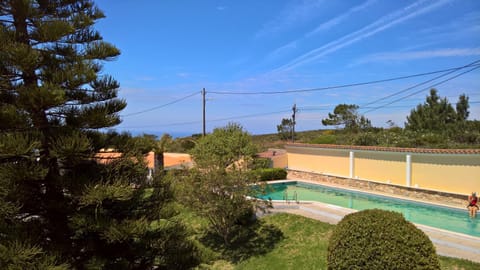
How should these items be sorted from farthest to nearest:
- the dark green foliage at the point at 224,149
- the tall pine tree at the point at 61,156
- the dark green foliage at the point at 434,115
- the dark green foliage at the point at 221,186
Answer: the dark green foliage at the point at 434,115
the dark green foliage at the point at 224,149
the dark green foliage at the point at 221,186
the tall pine tree at the point at 61,156

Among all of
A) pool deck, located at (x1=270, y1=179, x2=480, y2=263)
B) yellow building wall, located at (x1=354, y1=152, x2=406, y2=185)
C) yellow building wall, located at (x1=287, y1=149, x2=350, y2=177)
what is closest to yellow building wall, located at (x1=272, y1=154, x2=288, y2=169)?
yellow building wall, located at (x1=287, y1=149, x2=350, y2=177)

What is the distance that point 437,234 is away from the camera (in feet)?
32.6

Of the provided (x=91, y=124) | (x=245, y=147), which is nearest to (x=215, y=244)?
(x=245, y=147)

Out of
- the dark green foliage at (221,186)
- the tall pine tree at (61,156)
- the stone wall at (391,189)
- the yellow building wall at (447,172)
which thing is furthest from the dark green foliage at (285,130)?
the tall pine tree at (61,156)

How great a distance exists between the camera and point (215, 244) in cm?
1152

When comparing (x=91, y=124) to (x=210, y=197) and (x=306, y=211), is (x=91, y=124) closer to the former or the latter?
(x=210, y=197)

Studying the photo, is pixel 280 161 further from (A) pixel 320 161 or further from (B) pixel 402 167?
(B) pixel 402 167

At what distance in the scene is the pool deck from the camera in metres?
8.36

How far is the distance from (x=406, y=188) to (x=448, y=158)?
2.78 meters

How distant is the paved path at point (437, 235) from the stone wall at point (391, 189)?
6501mm

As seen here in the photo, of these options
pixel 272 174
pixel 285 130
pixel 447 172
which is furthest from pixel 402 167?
pixel 285 130

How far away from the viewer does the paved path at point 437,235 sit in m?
8.36

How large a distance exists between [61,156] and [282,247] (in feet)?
28.9

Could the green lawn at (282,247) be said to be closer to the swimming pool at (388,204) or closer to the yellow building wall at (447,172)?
the swimming pool at (388,204)
